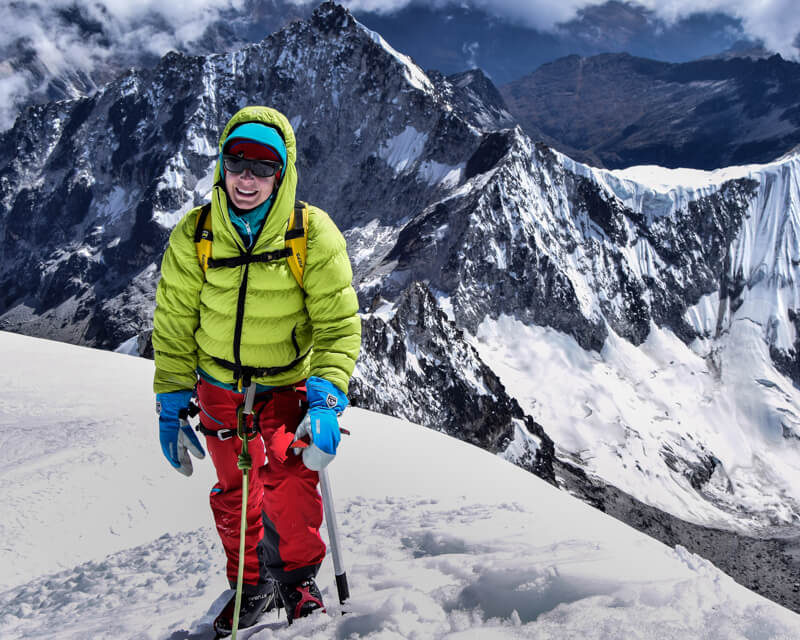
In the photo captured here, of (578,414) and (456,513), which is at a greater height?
(456,513)

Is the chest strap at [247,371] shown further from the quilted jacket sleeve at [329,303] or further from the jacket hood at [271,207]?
the jacket hood at [271,207]

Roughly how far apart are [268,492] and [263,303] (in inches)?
65.7

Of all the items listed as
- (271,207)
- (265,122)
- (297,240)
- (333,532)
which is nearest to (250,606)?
(333,532)

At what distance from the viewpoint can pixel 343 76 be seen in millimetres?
188625

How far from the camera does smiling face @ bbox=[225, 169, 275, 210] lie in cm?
460

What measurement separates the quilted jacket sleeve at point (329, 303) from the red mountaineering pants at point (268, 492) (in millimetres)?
562

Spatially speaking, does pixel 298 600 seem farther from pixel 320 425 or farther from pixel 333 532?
pixel 320 425

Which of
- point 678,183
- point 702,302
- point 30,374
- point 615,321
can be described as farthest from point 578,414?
point 30,374

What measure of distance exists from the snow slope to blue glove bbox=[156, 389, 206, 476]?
144 centimetres

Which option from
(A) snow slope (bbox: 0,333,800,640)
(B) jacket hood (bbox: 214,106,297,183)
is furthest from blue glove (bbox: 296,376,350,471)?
(B) jacket hood (bbox: 214,106,297,183)

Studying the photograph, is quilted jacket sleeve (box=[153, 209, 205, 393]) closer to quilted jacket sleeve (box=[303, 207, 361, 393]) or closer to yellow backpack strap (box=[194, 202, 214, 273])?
yellow backpack strap (box=[194, 202, 214, 273])

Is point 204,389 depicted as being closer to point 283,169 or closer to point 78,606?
point 283,169

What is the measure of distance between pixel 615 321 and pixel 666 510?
2653 inches

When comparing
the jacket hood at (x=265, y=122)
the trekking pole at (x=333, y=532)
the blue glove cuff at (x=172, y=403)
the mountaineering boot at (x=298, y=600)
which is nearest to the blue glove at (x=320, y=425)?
the trekking pole at (x=333, y=532)
